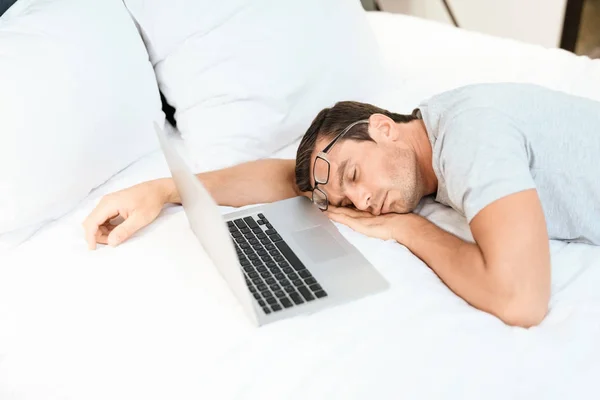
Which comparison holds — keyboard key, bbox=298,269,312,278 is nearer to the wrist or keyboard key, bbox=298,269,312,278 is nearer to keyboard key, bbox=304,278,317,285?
keyboard key, bbox=304,278,317,285

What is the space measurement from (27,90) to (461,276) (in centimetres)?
90

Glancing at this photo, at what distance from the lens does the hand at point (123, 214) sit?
3.79 ft

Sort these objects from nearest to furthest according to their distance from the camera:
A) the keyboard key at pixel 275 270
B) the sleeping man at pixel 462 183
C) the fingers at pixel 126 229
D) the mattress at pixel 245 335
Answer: the mattress at pixel 245 335
the sleeping man at pixel 462 183
the keyboard key at pixel 275 270
the fingers at pixel 126 229

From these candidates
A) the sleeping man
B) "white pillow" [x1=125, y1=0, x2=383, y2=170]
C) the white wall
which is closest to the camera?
the sleeping man

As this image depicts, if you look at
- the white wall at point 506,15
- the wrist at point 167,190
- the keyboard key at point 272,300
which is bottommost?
the white wall at point 506,15

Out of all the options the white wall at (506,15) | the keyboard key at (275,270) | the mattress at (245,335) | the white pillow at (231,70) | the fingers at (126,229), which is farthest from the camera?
the white wall at (506,15)

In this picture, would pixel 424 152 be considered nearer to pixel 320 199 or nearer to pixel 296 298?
pixel 320 199

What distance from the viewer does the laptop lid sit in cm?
84

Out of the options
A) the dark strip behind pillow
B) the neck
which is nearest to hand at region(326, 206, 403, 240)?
the neck

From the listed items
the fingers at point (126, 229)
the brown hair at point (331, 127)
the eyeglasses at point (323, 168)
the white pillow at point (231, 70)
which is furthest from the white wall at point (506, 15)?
the fingers at point (126, 229)

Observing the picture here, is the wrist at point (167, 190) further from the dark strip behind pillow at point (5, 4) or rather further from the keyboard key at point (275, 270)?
the dark strip behind pillow at point (5, 4)

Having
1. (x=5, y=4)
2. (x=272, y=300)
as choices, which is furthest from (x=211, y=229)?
(x=5, y=4)

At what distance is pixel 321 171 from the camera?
4.02 feet

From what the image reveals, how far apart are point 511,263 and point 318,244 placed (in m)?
0.36
